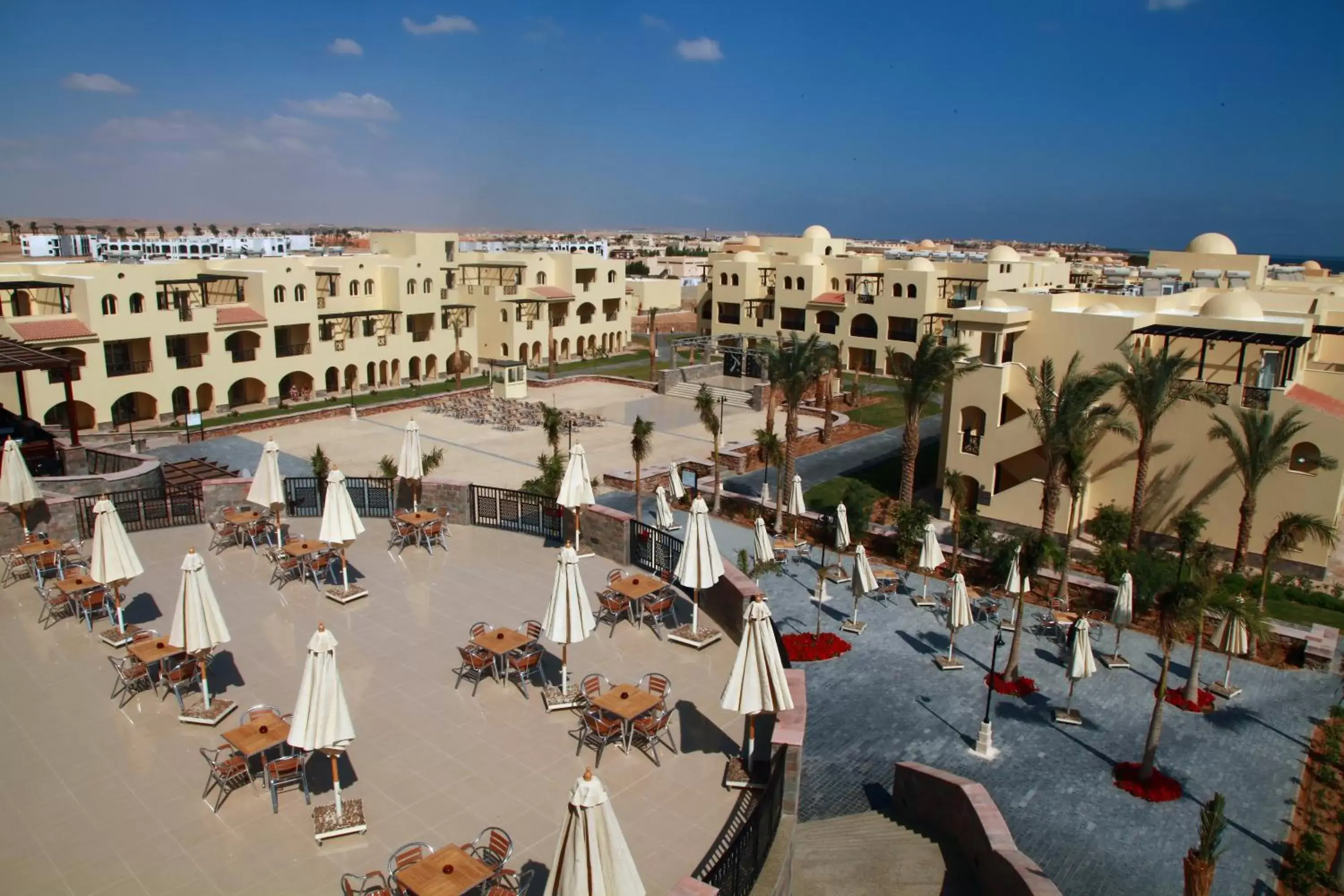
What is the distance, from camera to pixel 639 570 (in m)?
17.0

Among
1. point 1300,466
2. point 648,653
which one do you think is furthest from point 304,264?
point 1300,466

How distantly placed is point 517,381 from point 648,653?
124 feet

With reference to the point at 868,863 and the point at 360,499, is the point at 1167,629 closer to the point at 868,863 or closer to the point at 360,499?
the point at 868,863

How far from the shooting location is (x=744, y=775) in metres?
10.6

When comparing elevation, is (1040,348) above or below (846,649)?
Answer: above

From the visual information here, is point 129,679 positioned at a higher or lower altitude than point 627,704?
lower

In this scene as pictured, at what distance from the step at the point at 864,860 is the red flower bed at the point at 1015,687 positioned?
4.76 metres

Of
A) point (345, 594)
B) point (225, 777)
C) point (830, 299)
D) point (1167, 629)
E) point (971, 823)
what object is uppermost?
point (830, 299)

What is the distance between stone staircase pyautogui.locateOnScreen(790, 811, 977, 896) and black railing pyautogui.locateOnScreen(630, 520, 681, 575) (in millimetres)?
5242

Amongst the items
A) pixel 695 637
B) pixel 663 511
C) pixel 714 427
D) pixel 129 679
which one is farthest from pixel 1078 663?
pixel 129 679

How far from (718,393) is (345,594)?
35.3 metres

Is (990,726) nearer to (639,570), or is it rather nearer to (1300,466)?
(639,570)

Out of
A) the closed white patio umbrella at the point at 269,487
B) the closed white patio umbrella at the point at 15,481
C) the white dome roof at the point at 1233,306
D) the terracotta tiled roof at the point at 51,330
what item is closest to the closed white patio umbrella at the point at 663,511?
the closed white patio umbrella at the point at 269,487

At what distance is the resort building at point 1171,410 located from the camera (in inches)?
940
